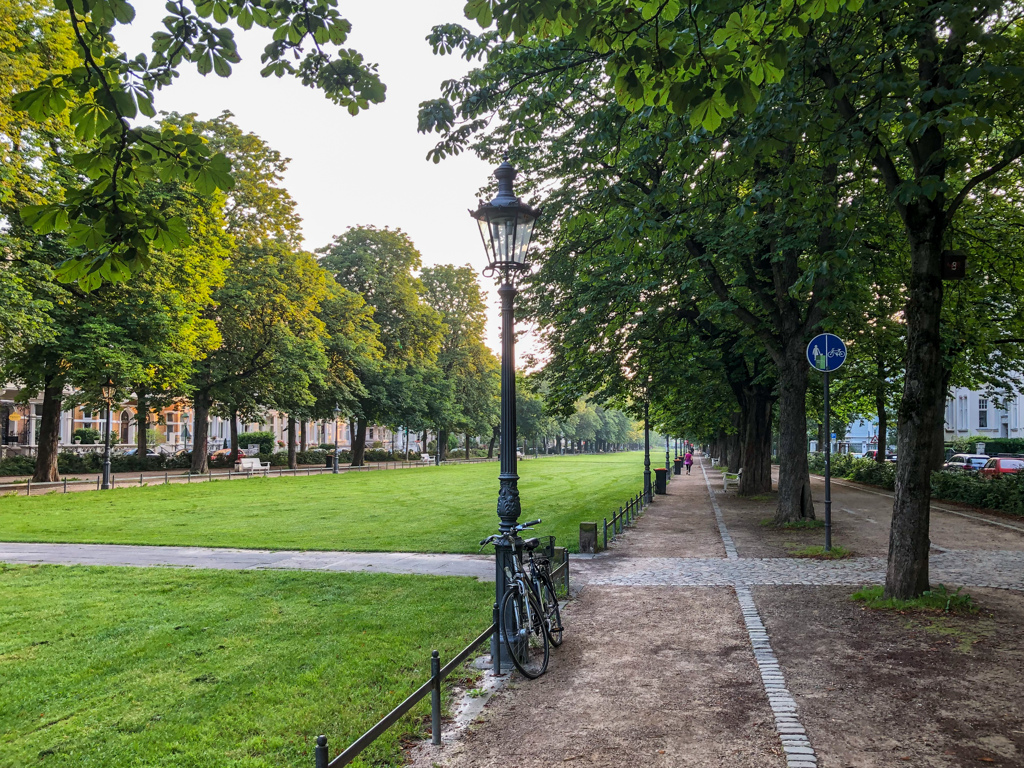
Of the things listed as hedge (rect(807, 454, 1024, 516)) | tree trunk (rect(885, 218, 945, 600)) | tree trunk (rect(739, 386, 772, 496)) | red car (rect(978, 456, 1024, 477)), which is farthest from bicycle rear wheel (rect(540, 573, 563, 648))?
red car (rect(978, 456, 1024, 477))

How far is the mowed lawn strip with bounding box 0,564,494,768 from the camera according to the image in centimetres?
484

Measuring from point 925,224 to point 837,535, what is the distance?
922 cm

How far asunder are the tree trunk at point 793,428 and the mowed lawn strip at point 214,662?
923 centimetres

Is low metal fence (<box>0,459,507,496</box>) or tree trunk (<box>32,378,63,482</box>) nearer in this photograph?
low metal fence (<box>0,459,507,496</box>)

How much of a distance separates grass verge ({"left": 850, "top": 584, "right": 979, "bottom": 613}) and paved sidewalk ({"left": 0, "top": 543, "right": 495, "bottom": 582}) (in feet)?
17.4

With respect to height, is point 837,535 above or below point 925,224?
below

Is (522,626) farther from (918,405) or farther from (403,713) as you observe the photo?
(918,405)

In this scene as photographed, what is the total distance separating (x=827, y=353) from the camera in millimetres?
11914

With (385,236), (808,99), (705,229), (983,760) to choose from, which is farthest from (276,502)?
(385,236)

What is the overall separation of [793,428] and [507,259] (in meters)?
11.4

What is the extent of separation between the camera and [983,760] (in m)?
4.32

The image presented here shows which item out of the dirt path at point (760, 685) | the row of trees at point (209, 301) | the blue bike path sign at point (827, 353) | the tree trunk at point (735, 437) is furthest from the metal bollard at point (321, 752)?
the tree trunk at point (735, 437)

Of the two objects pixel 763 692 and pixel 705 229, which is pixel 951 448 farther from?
pixel 763 692

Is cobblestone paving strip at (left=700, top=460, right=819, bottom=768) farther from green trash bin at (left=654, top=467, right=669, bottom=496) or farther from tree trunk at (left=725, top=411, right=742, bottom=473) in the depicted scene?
tree trunk at (left=725, top=411, right=742, bottom=473)
